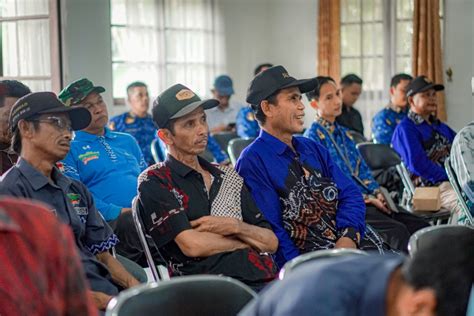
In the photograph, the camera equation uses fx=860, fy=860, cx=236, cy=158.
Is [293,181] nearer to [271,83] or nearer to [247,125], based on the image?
[271,83]

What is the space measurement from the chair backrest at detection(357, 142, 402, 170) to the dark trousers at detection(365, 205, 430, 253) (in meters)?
0.71

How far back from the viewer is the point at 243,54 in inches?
372

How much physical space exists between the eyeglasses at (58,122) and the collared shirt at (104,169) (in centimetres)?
83

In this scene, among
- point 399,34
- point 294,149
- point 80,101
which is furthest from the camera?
point 399,34

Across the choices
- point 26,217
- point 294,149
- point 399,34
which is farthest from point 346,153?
point 399,34

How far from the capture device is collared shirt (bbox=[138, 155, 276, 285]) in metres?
2.93

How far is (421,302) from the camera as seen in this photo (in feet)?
3.95

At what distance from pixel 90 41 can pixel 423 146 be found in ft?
10.6

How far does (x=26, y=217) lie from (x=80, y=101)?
8.25 feet

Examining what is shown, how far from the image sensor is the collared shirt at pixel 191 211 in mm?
2930

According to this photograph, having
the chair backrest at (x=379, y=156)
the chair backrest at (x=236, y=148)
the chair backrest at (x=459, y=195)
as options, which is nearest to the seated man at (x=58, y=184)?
the chair backrest at (x=459, y=195)

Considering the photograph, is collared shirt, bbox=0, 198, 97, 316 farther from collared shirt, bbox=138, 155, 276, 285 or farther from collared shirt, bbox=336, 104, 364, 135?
collared shirt, bbox=336, 104, 364, 135

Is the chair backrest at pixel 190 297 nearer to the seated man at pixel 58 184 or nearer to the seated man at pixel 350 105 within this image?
the seated man at pixel 58 184

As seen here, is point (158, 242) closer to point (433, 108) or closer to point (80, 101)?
point (80, 101)
